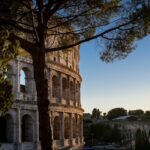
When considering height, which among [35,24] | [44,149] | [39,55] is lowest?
[44,149]

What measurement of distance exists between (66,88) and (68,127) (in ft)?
8.44

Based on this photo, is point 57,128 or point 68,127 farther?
point 68,127

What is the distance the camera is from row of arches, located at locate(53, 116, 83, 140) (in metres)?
33.8

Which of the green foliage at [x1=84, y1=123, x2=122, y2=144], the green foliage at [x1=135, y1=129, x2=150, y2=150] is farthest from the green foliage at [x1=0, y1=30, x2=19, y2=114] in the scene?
the green foliage at [x1=84, y1=123, x2=122, y2=144]

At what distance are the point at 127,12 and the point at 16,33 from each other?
3.23 meters

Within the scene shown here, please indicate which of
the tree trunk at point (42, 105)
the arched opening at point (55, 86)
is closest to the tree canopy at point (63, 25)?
the tree trunk at point (42, 105)

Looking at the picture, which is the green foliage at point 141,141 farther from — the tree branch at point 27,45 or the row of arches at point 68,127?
the tree branch at point 27,45

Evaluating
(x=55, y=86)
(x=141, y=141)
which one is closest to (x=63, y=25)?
(x=55, y=86)

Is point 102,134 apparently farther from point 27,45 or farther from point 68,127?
point 27,45

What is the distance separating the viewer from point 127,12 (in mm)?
15445

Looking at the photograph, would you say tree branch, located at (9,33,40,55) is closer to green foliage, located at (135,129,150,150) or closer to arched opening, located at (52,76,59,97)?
arched opening, located at (52,76,59,97)

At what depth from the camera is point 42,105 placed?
13742mm

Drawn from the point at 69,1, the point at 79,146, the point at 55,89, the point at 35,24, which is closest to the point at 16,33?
the point at 35,24

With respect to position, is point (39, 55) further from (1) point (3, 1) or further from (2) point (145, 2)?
(2) point (145, 2)
